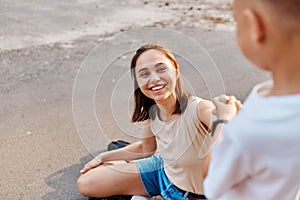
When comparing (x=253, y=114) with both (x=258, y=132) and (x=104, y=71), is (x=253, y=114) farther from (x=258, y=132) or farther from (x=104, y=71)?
(x=104, y=71)

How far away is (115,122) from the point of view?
8.41 feet

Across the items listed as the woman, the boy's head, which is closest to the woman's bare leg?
the woman

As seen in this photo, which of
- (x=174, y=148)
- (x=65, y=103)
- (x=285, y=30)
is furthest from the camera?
→ (x=65, y=103)

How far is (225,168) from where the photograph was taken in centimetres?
80

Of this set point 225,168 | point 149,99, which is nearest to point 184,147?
point 149,99

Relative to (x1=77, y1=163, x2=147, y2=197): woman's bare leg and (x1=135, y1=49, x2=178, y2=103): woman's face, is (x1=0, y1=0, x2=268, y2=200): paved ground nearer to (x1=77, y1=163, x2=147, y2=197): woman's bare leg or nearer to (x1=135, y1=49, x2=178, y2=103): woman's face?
(x1=77, y1=163, x2=147, y2=197): woman's bare leg

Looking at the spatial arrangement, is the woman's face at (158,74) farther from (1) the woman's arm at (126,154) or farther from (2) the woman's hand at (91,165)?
(2) the woman's hand at (91,165)

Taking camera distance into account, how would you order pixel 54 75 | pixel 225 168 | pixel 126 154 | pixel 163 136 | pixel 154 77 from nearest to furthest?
1. pixel 225 168
2. pixel 154 77
3. pixel 163 136
4. pixel 126 154
5. pixel 54 75

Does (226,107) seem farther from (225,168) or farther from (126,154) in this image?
(126,154)

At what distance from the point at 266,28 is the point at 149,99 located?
43.5 inches

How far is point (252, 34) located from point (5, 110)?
2178 millimetres

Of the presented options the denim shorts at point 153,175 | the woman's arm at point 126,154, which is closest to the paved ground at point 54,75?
the woman's arm at point 126,154

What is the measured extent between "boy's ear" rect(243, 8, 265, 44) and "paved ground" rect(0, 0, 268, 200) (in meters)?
1.47

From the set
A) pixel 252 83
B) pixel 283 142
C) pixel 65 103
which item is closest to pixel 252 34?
pixel 283 142
